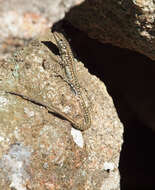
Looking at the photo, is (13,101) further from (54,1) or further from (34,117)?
(54,1)

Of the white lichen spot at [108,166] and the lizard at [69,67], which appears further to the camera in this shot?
the white lichen spot at [108,166]

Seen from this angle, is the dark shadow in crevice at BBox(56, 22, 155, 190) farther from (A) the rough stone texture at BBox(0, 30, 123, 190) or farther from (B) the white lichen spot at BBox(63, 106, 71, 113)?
(B) the white lichen spot at BBox(63, 106, 71, 113)

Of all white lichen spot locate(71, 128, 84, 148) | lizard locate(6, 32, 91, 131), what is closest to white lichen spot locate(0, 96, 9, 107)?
lizard locate(6, 32, 91, 131)

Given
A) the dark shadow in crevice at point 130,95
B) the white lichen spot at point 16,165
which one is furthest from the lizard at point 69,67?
the white lichen spot at point 16,165

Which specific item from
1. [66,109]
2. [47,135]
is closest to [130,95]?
[66,109]

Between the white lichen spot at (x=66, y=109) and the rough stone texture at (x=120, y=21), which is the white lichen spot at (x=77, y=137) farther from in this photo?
the rough stone texture at (x=120, y=21)

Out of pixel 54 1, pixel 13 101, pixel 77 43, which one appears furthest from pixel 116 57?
pixel 54 1
